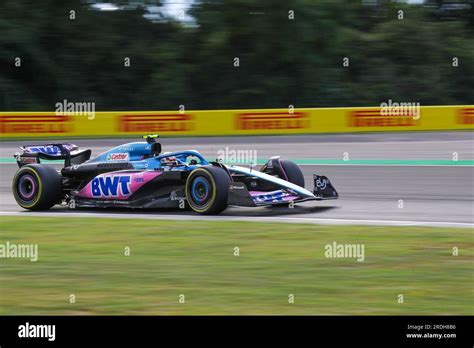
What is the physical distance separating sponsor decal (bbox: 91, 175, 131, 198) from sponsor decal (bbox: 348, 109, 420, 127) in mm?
12287

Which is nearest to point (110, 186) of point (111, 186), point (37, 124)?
point (111, 186)

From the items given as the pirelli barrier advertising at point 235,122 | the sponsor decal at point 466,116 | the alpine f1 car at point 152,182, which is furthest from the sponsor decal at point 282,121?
the alpine f1 car at point 152,182

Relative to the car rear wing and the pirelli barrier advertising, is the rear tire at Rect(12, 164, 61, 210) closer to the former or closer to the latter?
the car rear wing

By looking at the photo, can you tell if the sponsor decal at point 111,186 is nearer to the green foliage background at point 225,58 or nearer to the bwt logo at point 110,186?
the bwt logo at point 110,186

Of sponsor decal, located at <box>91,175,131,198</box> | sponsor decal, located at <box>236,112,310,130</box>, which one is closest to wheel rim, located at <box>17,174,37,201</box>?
sponsor decal, located at <box>91,175,131,198</box>

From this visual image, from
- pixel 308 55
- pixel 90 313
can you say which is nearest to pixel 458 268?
pixel 90 313

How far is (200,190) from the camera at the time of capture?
36.2 ft

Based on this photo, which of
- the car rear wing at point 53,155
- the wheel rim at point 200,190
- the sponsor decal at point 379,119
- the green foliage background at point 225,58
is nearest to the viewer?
the wheel rim at point 200,190

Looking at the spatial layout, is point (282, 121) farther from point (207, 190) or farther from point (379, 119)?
point (207, 190)

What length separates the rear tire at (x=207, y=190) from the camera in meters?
10.7

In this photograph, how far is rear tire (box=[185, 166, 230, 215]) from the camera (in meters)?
10.7

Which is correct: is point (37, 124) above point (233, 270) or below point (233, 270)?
above

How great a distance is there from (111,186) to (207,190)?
1.56 meters

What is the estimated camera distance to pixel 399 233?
9.42 m
